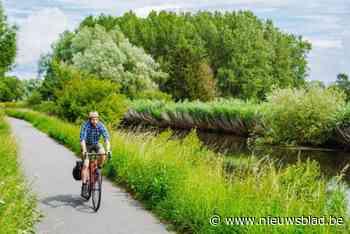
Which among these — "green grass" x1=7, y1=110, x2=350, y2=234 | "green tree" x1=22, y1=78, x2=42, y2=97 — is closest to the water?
"green grass" x1=7, y1=110, x2=350, y2=234

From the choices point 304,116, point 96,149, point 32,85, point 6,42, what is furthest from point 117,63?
point 96,149

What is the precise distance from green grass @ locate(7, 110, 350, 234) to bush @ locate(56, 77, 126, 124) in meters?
14.5

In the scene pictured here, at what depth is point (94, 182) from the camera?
11297mm

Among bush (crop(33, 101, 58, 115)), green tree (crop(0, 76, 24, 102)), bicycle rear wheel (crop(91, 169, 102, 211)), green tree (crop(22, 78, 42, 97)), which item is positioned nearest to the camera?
bicycle rear wheel (crop(91, 169, 102, 211))

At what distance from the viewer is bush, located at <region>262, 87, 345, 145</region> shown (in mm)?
31859

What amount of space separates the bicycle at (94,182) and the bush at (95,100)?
54.3 ft

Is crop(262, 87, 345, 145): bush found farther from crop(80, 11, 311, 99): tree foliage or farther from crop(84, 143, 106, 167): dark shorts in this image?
crop(80, 11, 311, 99): tree foliage

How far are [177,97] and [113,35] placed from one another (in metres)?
11.2

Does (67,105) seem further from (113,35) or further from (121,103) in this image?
(113,35)

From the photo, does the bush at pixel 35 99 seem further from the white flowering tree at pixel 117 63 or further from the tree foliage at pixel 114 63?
the white flowering tree at pixel 117 63

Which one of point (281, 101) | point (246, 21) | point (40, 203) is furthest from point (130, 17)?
point (40, 203)

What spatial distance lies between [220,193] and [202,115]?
3642 cm

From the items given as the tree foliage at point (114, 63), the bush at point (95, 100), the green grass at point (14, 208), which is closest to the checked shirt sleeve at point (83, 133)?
the green grass at point (14, 208)

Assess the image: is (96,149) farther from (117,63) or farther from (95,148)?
(117,63)
